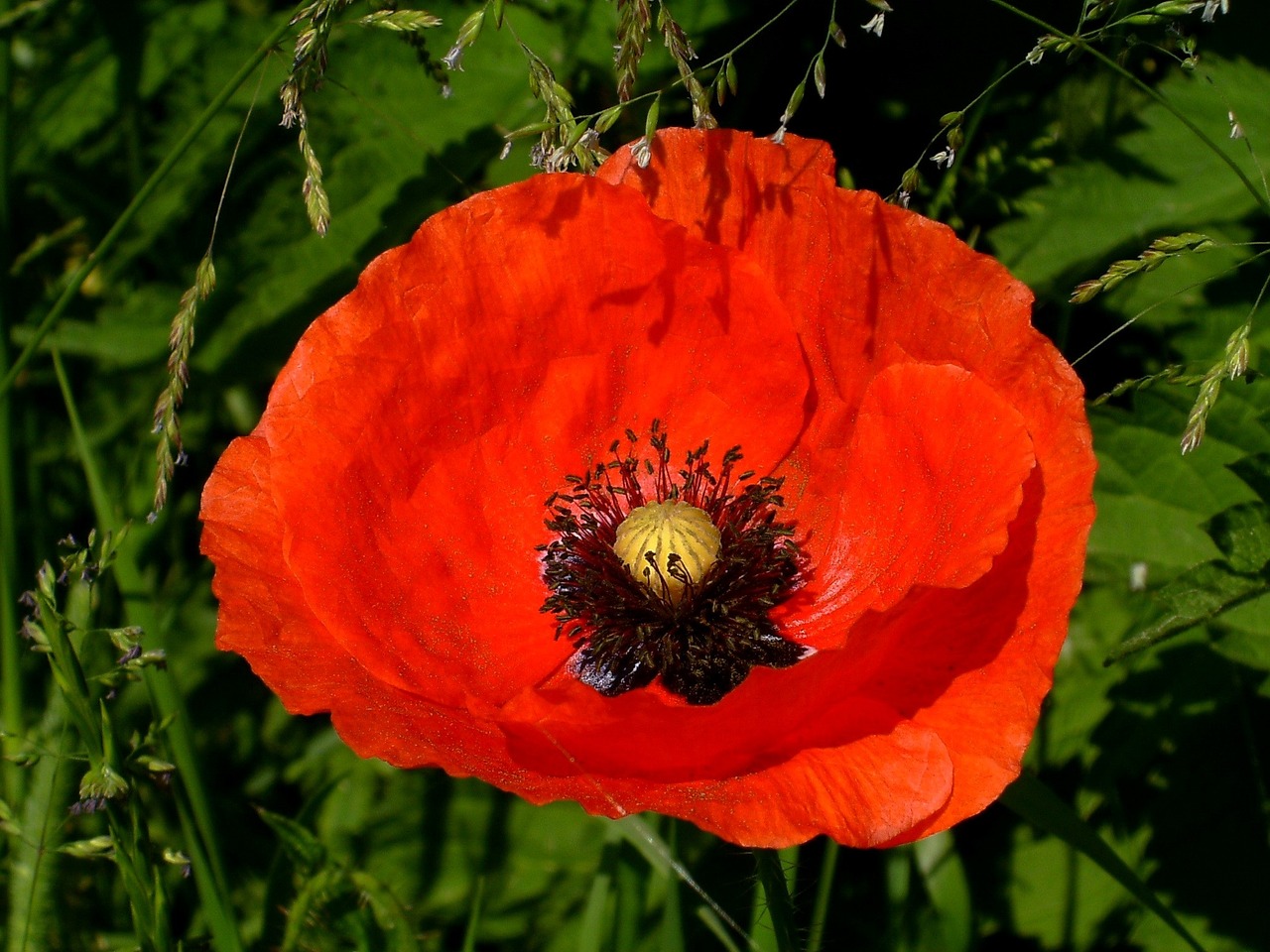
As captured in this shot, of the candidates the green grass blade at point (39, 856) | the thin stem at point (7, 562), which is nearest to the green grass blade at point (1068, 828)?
the green grass blade at point (39, 856)

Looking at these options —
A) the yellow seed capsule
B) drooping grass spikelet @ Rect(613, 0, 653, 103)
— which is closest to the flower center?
the yellow seed capsule

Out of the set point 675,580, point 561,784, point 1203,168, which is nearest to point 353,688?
point 561,784

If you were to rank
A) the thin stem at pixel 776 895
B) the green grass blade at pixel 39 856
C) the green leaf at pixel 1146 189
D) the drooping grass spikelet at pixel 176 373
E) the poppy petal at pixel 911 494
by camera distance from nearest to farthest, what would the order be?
the thin stem at pixel 776 895
the poppy petal at pixel 911 494
the drooping grass spikelet at pixel 176 373
the green grass blade at pixel 39 856
the green leaf at pixel 1146 189

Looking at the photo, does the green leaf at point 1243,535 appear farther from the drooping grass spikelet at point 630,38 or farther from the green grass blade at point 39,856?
the green grass blade at point 39,856

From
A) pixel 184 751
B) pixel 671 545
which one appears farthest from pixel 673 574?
pixel 184 751

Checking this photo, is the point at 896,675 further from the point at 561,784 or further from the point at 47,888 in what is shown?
the point at 47,888

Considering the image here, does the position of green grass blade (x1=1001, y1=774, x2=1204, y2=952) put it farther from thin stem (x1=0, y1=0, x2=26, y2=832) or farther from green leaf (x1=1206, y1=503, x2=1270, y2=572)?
thin stem (x1=0, y1=0, x2=26, y2=832)

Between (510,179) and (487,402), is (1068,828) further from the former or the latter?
(510,179)
